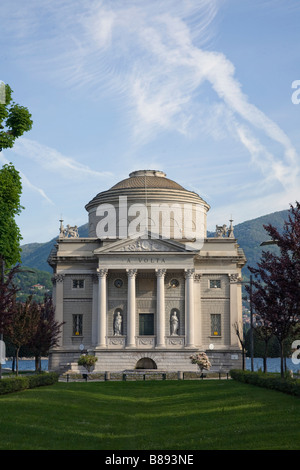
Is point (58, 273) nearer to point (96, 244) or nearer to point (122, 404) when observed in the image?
point (96, 244)

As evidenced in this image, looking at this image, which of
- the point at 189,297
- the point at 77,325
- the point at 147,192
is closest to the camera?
the point at 189,297

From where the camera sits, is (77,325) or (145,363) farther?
(77,325)

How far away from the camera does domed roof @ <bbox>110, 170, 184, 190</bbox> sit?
278ft

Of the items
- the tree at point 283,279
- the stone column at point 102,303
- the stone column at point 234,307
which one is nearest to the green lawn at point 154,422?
the tree at point 283,279

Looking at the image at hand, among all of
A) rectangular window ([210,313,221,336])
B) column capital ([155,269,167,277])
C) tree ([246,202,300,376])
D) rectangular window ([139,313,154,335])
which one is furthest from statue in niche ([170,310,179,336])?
tree ([246,202,300,376])

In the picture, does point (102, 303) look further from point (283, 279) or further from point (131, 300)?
point (283, 279)

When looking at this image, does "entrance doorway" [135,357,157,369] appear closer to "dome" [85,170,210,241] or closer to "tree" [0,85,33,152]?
"dome" [85,170,210,241]

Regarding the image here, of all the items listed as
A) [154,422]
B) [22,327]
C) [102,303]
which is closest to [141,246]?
[102,303]

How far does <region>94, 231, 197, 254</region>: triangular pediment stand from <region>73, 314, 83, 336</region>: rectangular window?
8620mm

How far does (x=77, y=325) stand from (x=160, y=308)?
9912mm

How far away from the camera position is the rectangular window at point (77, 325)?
75375 mm

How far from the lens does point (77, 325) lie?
249 feet
